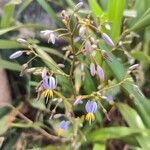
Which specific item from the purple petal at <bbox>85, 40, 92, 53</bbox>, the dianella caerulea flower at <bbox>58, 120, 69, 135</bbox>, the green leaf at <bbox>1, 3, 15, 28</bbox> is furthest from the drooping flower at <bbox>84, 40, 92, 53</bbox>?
the green leaf at <bbox>1, 3, 15, 28</bbox>

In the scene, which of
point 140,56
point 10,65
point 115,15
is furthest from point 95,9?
point 10,65

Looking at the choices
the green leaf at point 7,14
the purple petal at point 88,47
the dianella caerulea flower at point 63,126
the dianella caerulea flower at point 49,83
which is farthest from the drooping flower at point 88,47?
the green leaf at point 7,14

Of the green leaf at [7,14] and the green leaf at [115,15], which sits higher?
the green leaf at [7,14]

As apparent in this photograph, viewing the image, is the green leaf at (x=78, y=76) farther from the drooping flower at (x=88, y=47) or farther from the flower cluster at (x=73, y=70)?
the drooping flower at (x=88, y=47)

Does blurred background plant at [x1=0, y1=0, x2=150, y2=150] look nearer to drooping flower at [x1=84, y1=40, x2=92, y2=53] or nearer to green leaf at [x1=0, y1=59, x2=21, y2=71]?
green leaf at [x1=0, y1=59, x2=21, y2=71]

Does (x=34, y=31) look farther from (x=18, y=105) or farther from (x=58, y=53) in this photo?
(x=18, y=105)

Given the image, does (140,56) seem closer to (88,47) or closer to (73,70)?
(73,70)

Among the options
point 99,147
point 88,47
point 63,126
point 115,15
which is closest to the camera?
point 88,47
